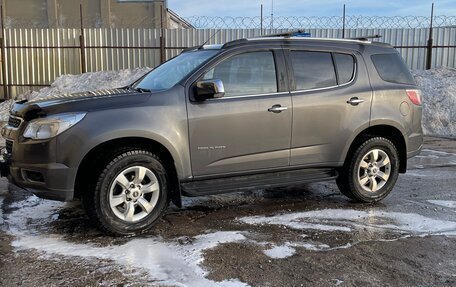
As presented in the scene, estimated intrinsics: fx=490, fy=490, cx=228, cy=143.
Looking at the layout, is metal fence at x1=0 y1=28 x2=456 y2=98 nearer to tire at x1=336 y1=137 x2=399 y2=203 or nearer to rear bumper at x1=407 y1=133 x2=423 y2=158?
rear bumper at x1=407 y1=133 x2=423 y2=158

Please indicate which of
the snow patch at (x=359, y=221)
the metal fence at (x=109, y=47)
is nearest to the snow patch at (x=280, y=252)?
the snow patch at (x=359, y=221)

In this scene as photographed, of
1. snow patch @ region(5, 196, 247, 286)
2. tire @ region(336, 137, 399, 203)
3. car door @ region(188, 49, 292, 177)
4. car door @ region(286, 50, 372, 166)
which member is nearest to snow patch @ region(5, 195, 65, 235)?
snow patch @ region(5, 196, 247, 286)

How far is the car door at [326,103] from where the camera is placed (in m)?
5.44

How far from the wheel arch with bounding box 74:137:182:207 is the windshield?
25.2 inches

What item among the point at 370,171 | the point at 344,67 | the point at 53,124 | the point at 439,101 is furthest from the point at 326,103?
the point at 439,101

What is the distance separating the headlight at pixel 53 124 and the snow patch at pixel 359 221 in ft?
6.77

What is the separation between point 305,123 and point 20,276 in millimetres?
3209

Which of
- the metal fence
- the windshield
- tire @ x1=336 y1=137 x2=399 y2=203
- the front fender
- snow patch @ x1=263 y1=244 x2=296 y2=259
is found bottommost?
snow patch @ x1=263 y1=244 x2=296 y2=259

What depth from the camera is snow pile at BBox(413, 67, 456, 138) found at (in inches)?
530

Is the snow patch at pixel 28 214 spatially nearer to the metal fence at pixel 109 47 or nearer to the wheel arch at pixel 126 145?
the wheel arch at pixel 126 145

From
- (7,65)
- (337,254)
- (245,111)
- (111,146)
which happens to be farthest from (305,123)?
(7,65)

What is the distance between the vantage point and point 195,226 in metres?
5.11

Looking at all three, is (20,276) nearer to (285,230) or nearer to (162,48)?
(285,230)

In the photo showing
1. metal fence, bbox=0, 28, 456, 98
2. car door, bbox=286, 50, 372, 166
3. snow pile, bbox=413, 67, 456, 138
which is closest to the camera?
car door, bbox=286, 50, 372, 166
